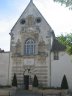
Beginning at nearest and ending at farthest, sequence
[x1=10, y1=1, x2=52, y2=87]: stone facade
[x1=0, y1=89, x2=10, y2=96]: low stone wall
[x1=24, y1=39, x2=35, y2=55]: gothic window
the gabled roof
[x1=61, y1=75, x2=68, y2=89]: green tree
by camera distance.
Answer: [x1=0, y1=89, x2=10, y2=96]: low stone wall, [x1=61, y1=75, x2=68, y2=89]: green tree, [x1=10, y1=1, x2=52, y2=87]: stone facade, [x1=24, y1=39, x2=35, y2=55]: gothic window, the gabled roof

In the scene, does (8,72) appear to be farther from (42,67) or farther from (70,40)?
(70,40)

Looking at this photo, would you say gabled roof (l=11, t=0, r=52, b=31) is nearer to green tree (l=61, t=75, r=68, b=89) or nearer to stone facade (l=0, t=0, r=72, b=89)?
stone facade (l=0, t=0, r=72, b=89)

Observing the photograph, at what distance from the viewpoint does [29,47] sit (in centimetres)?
4012

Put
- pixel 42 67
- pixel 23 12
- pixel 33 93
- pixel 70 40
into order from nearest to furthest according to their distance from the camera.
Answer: pixel 70 40 < pixel 33 93 < pixel 42 67 < pixel 23 12

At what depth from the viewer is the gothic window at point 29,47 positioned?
4000cm

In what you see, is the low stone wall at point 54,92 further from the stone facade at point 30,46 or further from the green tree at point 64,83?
the stone facade at point 30,46

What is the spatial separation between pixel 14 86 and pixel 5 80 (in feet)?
13.4

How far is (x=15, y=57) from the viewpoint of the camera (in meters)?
40.2

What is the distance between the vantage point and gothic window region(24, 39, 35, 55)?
4000 cm

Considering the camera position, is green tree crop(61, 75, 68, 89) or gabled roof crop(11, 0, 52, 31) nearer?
green tree crop(61, 75, 68, 89)

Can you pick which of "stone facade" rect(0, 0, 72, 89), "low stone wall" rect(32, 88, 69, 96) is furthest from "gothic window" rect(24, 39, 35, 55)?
"low stone wall" rect(32, 88, 69, 96)

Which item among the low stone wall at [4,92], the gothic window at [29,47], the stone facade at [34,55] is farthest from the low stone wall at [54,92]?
the gothic window at [29,47]

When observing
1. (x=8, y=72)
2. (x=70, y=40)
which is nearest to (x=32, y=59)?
(x=8, y=72)

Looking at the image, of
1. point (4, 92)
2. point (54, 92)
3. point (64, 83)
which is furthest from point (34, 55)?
point (4, 92)
